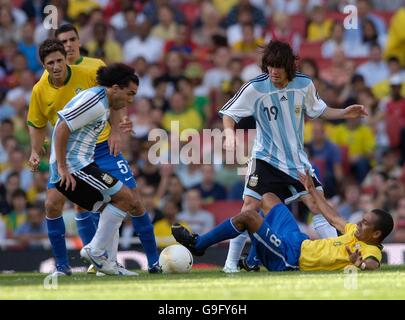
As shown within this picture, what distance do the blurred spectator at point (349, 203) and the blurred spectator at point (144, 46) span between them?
13.3ft

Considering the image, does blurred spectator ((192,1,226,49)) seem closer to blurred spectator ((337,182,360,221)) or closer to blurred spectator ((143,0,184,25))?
blurred spectator ((143,0,184,25))

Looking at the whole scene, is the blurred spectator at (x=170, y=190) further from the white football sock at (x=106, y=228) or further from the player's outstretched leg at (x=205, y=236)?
the white football sock at (x=106, y=228)

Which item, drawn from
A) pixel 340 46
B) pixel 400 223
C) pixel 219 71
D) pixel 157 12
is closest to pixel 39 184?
pixel 219 71

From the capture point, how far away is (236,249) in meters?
10.8

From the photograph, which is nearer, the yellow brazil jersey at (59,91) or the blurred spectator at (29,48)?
the yellow brazil jersey at (59,91)

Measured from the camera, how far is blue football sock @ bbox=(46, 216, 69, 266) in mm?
10461

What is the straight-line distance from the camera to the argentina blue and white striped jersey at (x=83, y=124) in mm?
9711

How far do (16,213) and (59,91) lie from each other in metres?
4.56

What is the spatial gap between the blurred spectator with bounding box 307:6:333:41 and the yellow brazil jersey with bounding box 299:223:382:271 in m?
8.15

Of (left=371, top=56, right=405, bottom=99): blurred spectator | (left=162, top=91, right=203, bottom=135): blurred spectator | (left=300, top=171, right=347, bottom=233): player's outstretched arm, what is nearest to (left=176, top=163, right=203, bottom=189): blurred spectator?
(left=162, top=91, right=203, bottom=135): blurred spectator

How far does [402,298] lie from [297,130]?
3.30 meters

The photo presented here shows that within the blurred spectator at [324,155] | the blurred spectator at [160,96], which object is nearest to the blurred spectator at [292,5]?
the blurred spectator at [160,96]

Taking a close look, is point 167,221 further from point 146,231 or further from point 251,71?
point 146,231
